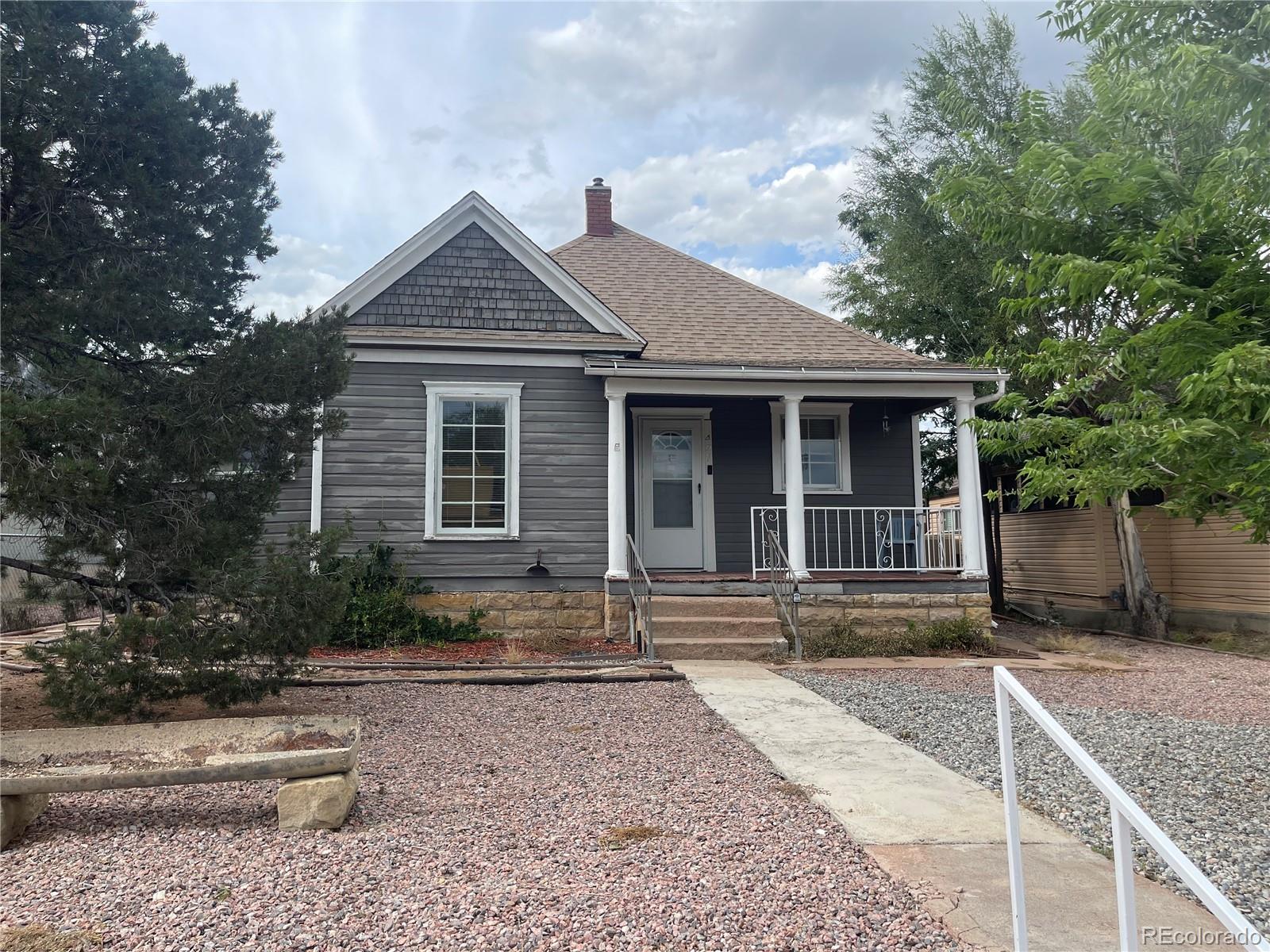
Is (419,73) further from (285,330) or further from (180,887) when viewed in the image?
(180,887)

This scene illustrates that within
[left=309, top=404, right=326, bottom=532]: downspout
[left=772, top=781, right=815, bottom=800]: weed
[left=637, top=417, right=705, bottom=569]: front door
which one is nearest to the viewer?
[left=772, top=781, right=815, bottom=800]: weed

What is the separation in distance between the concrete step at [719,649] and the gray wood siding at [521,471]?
1.66 metres

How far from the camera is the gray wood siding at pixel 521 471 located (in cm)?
941

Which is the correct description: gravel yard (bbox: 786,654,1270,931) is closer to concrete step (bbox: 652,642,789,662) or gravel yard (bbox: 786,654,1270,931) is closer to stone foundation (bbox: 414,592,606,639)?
concrete step (bbox: 652,642,789,662)

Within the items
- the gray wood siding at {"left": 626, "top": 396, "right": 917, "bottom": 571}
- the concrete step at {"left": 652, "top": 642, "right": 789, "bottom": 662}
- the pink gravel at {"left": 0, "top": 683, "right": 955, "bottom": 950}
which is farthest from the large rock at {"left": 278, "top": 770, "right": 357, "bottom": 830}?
the gray wood siding at {"left": 626, "top": 396, "right": 917, "bottom": 571}

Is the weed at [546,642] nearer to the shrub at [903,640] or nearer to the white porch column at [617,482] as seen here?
the white porch column at [617,482]

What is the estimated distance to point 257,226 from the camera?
5.58 metres

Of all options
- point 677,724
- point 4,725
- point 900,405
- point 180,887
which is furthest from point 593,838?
point 900,405

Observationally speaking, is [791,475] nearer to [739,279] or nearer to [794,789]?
[739,279]

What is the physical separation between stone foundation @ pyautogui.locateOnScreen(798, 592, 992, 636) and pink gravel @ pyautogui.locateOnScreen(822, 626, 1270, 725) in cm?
128

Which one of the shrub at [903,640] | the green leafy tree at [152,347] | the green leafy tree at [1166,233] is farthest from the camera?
the shrub at [903,640]

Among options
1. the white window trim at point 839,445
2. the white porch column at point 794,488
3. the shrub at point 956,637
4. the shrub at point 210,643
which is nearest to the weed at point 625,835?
the shrub at point 210,643

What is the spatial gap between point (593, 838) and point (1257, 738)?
503cm

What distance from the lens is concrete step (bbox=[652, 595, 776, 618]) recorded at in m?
8.77
